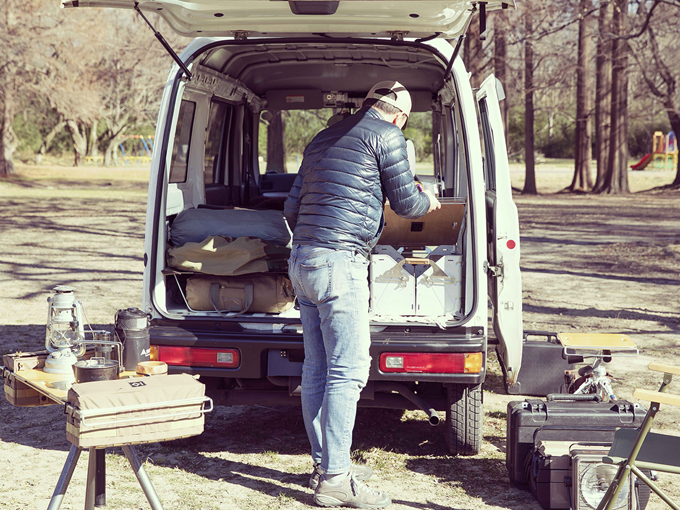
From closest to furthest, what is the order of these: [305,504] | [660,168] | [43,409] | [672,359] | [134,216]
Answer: [305,504] → [43,409] → [672,359] → [134,216] → [660,168]

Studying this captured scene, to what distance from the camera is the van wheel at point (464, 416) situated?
425 cm

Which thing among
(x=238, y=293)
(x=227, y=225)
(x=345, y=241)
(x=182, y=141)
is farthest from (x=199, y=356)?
(x=182, y=141)

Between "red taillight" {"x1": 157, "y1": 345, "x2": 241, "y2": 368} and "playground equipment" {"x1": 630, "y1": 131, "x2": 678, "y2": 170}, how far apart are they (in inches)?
1584

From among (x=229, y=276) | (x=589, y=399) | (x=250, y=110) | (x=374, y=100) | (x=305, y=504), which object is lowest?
(x=305, y=504)

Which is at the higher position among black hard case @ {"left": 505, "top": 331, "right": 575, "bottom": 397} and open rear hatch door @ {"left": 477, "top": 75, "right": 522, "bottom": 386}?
open rear hatch door @ {"left": 477, "top": 75, "right": 522, "bottom": 386}

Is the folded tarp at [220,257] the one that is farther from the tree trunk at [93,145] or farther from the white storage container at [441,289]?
the tree trunk at [93,145]

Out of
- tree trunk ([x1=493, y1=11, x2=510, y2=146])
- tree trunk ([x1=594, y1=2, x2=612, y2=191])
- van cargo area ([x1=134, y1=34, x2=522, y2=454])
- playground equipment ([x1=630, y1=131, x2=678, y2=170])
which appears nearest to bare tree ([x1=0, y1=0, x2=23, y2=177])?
tree trunk ([x1=493, y1=11, x2=510, y2=146])

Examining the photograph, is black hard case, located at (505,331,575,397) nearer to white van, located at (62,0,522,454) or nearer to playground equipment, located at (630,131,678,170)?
white van, located at (62,0,522,454)

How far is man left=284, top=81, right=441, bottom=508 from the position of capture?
11.9 ft

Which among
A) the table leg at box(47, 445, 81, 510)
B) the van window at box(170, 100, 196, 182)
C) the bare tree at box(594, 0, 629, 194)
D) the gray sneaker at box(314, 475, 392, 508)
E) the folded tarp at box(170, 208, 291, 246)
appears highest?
the bare tree at box(594, 0, 629, 194)

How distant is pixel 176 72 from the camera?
4.46 metres

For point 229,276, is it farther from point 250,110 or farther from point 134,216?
point 134,216

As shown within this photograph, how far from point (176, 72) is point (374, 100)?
1257mm

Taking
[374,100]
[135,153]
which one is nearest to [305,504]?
[374,100]
